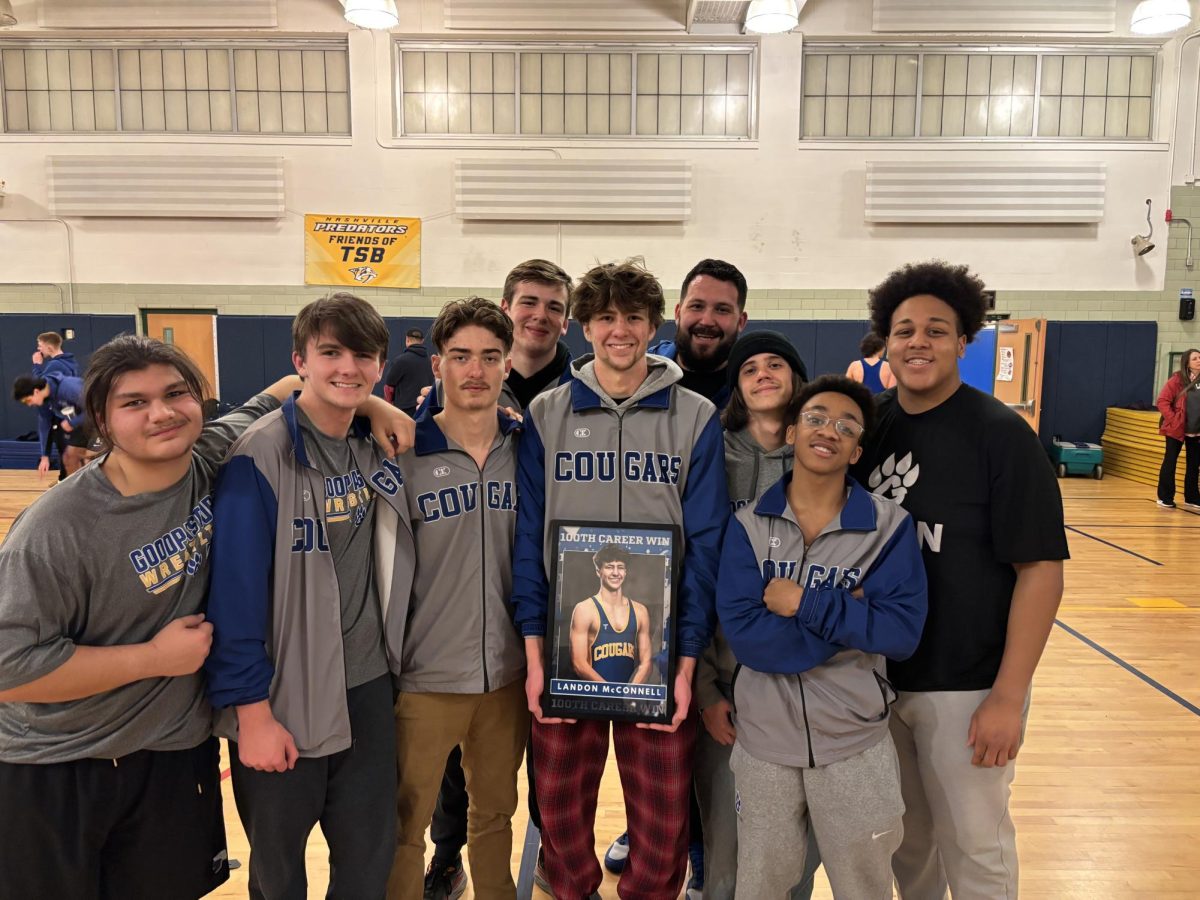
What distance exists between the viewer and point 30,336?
12266 mm

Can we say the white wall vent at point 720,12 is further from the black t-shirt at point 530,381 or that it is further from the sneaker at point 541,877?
the sneaker at point 541,877

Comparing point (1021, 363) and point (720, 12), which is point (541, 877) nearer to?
point (1021, 363)

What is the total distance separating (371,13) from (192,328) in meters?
5.94

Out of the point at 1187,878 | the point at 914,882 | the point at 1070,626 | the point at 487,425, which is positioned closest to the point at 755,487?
the point at 487,425

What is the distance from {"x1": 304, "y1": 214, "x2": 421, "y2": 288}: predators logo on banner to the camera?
12.0m

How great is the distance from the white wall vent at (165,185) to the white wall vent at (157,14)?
1.99 metres

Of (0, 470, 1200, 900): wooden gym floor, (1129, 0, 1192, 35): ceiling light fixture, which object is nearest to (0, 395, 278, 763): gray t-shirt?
(0, 470, 1200, 900): wooden gym floor

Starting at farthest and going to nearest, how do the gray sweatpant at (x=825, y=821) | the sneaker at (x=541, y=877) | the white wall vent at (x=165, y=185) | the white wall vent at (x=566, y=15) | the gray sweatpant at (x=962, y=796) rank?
the white wall vent at (x=165, y=185), the white wall vent at (x=566, y=15), the sneaker at (x=541, y=877), the gray sweatpant at (x=962, y=796), the gray sweatpant at (x=825, y=821)

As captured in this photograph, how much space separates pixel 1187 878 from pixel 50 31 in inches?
637

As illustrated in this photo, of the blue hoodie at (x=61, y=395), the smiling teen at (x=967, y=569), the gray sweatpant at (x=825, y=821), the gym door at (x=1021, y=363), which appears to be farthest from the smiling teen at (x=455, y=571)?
the gym door at (x=1021, y=363)

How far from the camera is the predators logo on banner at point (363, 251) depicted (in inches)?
472

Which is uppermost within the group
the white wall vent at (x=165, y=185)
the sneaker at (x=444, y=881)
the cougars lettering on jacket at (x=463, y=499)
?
the white wall vent at (x=165, y=185)

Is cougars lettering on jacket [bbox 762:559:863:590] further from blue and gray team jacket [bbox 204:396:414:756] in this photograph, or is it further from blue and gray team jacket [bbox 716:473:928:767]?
blue and gray team jacket [bbox 204:396:414:756]

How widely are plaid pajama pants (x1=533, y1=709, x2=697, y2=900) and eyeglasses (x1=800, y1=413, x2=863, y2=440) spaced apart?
3.19 ft
